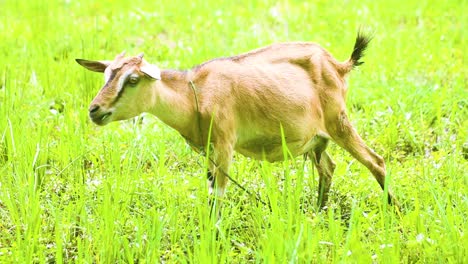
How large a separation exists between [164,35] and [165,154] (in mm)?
3003

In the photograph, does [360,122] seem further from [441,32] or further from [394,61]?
[441,32]

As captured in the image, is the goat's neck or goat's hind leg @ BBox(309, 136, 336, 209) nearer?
the goat's neck

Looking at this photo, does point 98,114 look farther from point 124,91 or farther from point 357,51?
point 357,51

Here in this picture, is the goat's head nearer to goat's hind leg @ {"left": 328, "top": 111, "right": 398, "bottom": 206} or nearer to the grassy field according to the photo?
the grassy field

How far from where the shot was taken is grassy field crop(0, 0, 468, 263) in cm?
421

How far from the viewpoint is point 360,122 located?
6.45 m

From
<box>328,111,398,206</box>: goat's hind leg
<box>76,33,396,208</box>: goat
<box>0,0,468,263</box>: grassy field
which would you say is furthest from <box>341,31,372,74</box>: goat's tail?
<box>0,0,468,263</box>: grassy field

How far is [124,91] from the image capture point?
14.2 ft

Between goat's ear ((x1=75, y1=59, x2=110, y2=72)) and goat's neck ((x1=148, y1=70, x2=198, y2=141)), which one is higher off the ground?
goat's ear ((x1=75, y1=59, x2=110, y2=72))

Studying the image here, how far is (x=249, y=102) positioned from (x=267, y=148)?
0.32 m

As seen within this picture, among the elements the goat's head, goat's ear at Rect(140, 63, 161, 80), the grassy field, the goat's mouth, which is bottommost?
the grassy field

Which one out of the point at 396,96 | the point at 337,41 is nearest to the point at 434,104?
the point at 396,96

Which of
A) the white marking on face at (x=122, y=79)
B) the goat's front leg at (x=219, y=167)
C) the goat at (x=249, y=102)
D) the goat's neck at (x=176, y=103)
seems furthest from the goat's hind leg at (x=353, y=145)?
the white marking on face at (x=122, y=79)

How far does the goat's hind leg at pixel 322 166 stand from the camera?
16.8 ft
